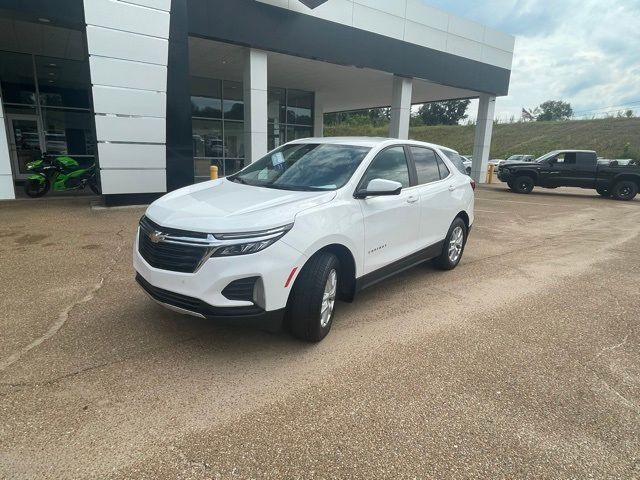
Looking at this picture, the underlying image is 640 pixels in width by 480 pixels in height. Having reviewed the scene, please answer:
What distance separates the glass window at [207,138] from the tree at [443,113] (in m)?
66.7

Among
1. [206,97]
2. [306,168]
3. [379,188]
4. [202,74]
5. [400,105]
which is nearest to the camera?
[379,188]

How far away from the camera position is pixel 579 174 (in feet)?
58.1

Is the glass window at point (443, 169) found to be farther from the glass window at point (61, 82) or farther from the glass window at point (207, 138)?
the glass window at point (207, 138)

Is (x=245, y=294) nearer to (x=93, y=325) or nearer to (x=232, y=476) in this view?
(x=232, y=476)

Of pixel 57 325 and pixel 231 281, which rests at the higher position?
pixel 231 281

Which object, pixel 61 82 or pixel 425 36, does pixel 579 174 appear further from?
pixel 61 82

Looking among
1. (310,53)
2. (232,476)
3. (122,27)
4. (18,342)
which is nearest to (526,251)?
(232,476)

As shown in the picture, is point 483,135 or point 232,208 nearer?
point 232,208

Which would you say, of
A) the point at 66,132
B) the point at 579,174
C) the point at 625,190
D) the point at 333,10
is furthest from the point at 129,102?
the point at 625,190

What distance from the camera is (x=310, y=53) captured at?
12820 millimetres

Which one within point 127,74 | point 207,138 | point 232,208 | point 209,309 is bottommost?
point 209,309

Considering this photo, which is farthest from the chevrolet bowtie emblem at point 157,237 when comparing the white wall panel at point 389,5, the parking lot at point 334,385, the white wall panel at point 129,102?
the white wall panel at point 389,5

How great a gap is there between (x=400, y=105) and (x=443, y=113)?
223ft

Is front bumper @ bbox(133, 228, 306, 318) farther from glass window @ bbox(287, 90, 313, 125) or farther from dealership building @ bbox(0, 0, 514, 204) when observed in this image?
glass window @ bbox(287, 90, 313, 125)
